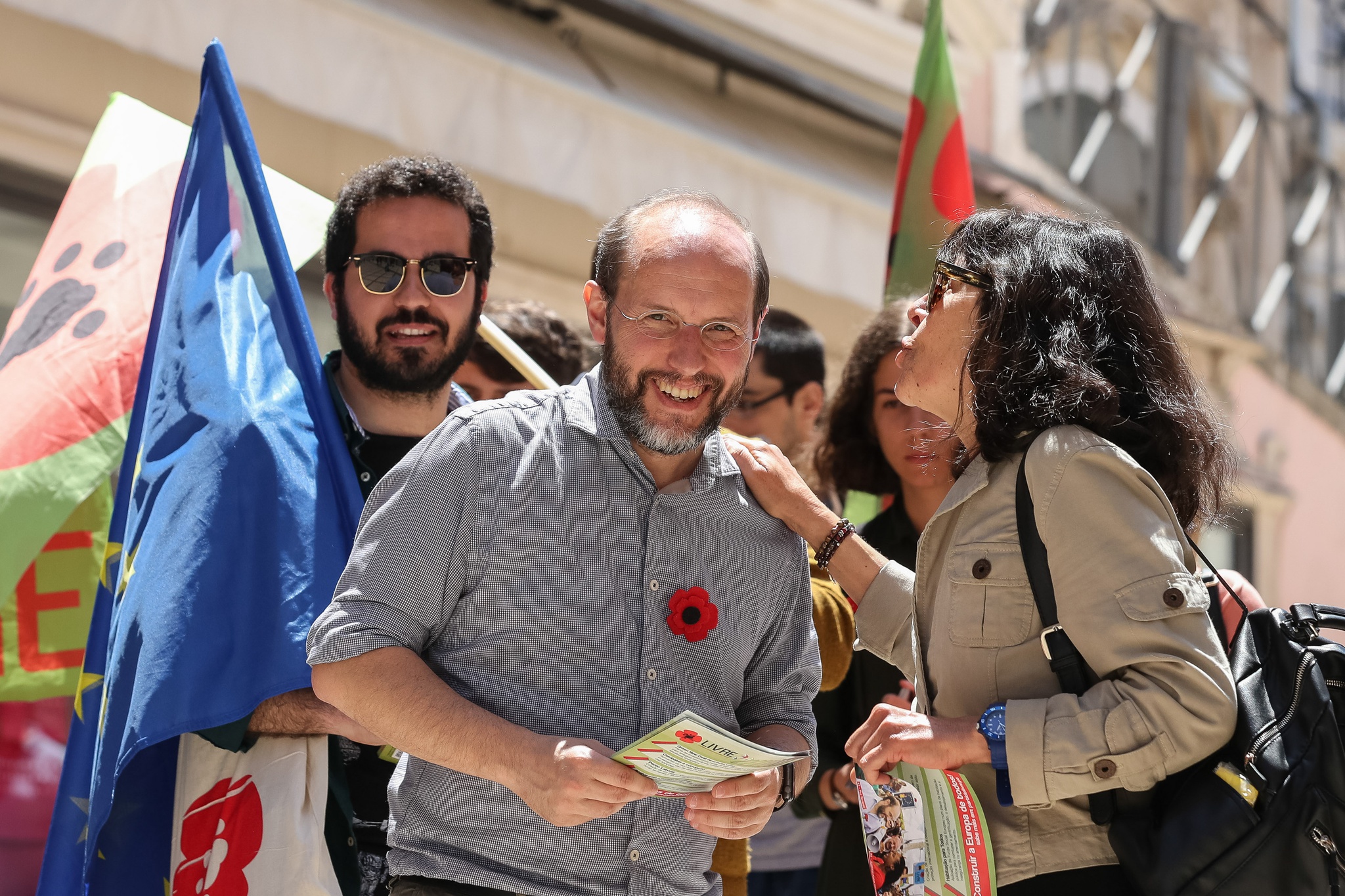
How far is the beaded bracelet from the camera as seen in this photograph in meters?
2.59

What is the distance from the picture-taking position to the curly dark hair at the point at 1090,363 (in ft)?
6.99

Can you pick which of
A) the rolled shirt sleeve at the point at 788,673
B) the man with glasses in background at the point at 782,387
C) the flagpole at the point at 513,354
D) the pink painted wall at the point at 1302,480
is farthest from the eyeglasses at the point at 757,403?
the pink painted wall at the point at 1302,480

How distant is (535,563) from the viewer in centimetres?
215

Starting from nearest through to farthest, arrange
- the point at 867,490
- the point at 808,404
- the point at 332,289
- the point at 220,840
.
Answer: the point at 220,840
the point at 332,289
the point at 867,490
the point at 808,404

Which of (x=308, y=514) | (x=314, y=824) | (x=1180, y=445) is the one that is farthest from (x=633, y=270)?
(x=314, y=824)

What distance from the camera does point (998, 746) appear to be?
2.00 meters

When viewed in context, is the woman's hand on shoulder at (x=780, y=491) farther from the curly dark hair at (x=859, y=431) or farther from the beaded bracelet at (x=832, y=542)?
the curly dark hair at (x=859, y=431)

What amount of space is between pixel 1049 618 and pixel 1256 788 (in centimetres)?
35

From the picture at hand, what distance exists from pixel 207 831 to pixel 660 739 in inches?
40.0

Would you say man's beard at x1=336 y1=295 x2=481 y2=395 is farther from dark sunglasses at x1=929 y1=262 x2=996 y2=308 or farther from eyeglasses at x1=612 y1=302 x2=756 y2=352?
dark sunglasses at x1=929 y1=262 x2=996 y2=308

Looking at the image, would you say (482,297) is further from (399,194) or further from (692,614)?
(692,614)

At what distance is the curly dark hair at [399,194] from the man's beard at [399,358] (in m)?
0.14

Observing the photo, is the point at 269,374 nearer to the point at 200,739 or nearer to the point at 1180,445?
the point at 200,739

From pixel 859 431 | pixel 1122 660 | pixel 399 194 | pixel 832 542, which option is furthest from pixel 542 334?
pixel 1122 660
